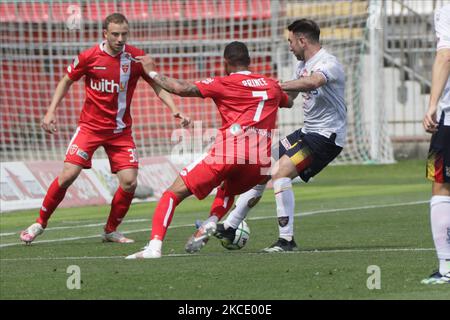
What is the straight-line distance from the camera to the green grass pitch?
8.48 m

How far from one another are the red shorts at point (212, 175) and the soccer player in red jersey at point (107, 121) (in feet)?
7.04

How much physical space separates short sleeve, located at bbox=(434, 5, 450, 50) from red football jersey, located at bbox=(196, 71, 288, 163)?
8.83 feet

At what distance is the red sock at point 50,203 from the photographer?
1300 centimetres

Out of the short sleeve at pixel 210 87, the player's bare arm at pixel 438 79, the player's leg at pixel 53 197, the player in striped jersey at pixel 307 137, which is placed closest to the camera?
the player's bare arm at pixel 438 79

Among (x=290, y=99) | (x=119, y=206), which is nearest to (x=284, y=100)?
(x=290, y=99)

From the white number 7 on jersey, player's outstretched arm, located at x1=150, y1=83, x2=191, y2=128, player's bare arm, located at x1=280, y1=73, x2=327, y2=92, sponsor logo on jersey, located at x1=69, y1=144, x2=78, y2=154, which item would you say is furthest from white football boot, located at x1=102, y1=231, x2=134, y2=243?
player's bare arm, located at x1=280, y1=73, x2=327, y2=92

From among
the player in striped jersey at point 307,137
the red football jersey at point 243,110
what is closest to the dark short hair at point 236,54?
the red football jersey at point 243,110

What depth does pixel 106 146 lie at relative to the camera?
524 inches

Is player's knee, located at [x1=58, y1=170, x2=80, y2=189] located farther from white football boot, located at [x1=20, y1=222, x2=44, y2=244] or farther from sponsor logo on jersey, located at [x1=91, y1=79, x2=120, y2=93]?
sponsor logo on jersey, located at [x1=91, y1=79, x2=120, y2=93]

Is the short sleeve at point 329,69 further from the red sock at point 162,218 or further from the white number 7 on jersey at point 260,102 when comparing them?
the red sock at point 162,218

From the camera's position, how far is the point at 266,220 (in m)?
15.4

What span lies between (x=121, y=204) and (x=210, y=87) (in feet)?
9.19

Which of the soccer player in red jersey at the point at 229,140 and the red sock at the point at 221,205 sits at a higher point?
the soccer player in red jersey at the point at 229,140
